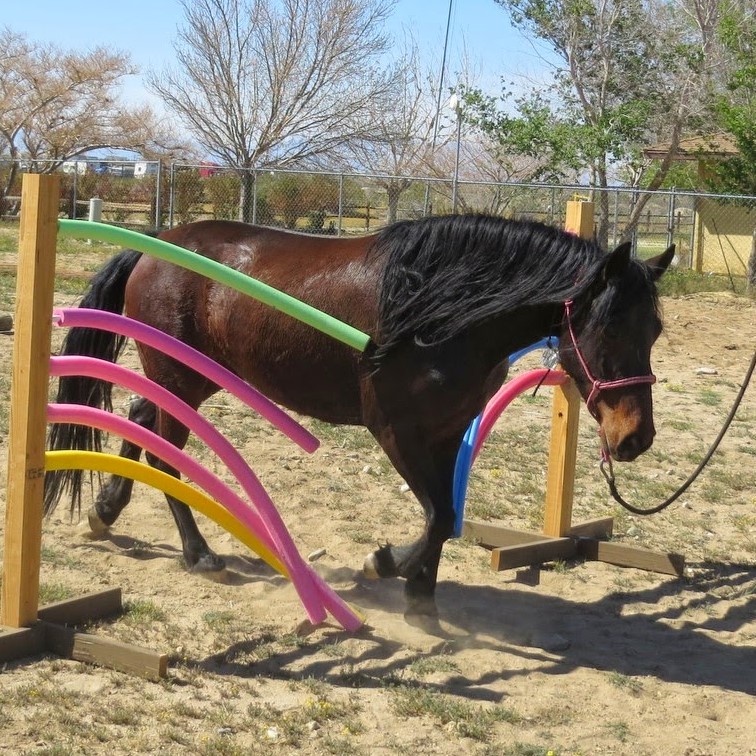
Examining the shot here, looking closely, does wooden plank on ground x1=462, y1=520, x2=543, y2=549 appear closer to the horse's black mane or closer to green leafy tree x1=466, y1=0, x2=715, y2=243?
the horse's black mane

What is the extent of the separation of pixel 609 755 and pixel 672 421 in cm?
532

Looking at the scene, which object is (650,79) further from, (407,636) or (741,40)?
(407,636)

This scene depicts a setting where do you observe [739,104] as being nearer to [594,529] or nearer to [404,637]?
[594,529]

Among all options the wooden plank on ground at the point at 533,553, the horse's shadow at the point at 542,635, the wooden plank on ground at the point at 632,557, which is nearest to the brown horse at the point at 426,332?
the horse's shadow at the point at 542,635

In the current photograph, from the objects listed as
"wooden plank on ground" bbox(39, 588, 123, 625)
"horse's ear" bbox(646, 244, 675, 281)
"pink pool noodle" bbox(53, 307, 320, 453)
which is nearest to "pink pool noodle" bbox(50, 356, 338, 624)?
"pink pool noodle" bbox(53, 307, 320, 453)

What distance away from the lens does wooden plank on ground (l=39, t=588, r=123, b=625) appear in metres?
3.80

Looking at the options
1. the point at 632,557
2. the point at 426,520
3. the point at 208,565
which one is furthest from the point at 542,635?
the point at 208,565

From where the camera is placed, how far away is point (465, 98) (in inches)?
819

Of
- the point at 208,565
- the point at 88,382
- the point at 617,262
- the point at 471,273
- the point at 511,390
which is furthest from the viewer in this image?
the point at 511,390

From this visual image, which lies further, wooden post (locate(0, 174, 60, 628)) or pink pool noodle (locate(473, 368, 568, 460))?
pink pool noodle (locate(473, 368, 568, 460))

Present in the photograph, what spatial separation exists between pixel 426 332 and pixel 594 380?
2.32 feet

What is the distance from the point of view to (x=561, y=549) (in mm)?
5453

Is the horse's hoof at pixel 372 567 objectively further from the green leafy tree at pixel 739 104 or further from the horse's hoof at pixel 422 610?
the green leafy tree at pixel 739 104

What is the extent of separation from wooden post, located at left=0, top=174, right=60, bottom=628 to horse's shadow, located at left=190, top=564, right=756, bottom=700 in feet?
2.52
